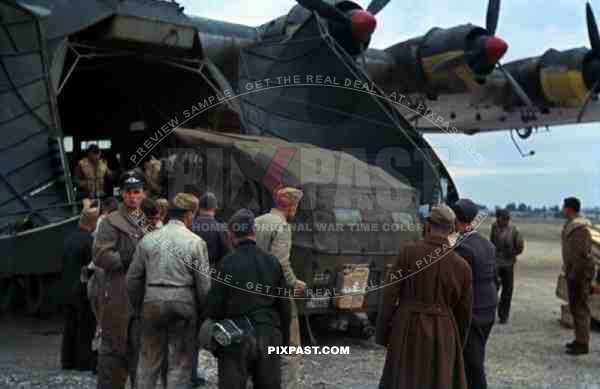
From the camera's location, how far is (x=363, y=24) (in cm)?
1359

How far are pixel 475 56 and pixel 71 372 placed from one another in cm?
1180

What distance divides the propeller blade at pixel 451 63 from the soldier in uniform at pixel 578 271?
8.36 meters

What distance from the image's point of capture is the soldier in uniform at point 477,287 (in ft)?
17.0

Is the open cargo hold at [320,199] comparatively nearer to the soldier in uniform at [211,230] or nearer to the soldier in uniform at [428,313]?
the soldier in uniform at [211,230]

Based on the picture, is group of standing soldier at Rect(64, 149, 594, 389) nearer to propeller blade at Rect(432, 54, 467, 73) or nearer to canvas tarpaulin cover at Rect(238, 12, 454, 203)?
canvas tarpaulin cover at Rect(238, 12, 454, 203)

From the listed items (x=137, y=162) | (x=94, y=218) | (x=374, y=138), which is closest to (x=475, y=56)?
(x=374, y=138)

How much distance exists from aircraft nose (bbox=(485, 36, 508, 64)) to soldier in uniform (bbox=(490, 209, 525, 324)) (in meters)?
6.01

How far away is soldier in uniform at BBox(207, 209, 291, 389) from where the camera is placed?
14.0ft

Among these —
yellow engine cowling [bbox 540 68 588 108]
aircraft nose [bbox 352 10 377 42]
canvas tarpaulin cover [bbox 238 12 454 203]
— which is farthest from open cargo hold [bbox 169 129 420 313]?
yellow engine cowling [bbox 540 68 588 108]

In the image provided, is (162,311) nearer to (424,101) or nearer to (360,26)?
(360,26)

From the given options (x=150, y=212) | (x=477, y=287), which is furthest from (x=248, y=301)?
(x=477, y=287)

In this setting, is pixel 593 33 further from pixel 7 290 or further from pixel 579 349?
pixel 7 290

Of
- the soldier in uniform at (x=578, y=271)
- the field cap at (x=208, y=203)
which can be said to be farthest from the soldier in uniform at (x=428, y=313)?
the soldier in uniform at (x=578, y=271)

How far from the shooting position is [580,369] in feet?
23.9
